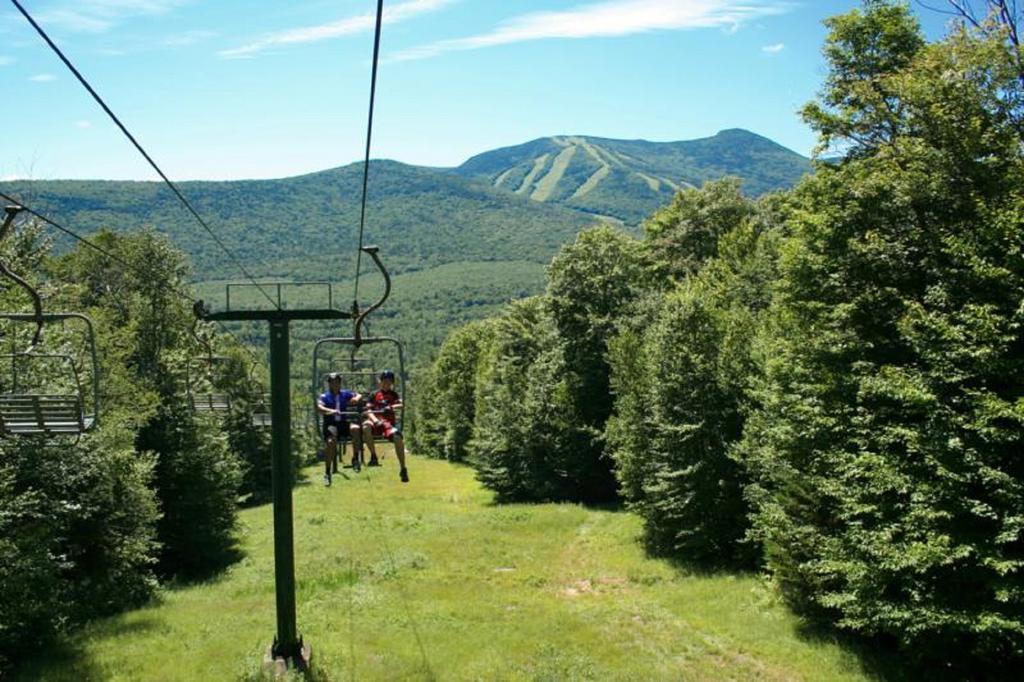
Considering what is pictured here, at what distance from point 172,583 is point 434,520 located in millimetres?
14589

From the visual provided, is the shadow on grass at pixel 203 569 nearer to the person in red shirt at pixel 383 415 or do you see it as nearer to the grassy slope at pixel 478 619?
the grassy slope at pixel 478 619

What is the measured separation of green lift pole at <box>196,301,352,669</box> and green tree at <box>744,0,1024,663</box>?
1193cm

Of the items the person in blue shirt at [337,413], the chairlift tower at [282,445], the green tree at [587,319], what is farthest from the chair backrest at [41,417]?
the green tree at [587,319]

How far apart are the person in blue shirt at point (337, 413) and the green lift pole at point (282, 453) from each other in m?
1.55

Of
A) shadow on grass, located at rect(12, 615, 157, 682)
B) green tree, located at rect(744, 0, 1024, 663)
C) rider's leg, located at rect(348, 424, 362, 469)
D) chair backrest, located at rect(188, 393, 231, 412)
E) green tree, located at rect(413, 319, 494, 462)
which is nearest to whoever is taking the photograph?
green tree, located at rect(744, 0, 1024, 663)

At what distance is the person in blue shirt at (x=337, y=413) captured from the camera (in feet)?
65.0

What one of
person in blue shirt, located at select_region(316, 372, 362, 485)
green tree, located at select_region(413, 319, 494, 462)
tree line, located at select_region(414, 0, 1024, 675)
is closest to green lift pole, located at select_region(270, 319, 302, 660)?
person in blue shirt, located at select_region(316, 372, 362, 485)

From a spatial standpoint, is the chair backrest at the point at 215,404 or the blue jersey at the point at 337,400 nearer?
the blue jersey at the point at 337,400

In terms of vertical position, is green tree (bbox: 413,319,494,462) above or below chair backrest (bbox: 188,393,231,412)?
below

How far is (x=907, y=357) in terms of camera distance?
17.9 m

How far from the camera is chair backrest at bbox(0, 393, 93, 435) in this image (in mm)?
10992

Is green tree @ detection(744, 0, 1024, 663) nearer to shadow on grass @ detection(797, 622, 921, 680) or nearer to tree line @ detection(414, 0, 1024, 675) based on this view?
tree line @ detection(414, 0, 1024, 675)

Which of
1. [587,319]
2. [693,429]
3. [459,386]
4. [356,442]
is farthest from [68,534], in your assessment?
[459,386]

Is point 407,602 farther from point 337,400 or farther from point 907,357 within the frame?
point 907,357
